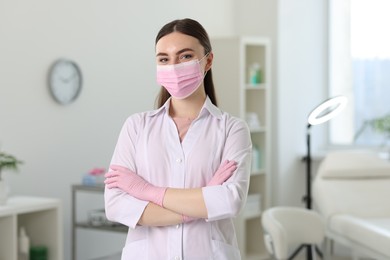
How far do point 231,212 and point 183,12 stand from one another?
379cm

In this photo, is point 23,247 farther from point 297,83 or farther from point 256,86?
point 297,83

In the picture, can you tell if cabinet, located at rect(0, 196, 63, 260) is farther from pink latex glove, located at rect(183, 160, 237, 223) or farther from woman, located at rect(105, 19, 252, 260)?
pink latex glove, located at rect(183, 160, 237, 223)

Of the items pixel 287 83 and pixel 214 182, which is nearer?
pixel 214 182

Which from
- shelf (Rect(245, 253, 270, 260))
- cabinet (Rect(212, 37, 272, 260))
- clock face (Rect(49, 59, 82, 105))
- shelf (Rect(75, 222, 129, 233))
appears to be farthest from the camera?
shelf (Rect(245, 253, 270, 260))

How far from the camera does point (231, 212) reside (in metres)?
1.83

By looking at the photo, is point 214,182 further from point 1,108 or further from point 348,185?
point 348,185

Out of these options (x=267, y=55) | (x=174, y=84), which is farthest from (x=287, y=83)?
(x=174, y=84)

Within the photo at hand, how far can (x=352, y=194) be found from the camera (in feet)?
15.3

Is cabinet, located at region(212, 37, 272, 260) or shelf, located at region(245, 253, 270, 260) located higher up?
cabinet, located at region(212, 37, 272, 260)

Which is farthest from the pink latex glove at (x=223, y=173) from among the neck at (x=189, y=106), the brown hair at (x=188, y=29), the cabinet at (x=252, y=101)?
the cabinet at (x=252, y=101)

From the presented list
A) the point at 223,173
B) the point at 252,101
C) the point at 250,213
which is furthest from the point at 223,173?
the point at 252,101

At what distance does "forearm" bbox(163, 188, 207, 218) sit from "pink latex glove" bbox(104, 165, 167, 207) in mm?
22

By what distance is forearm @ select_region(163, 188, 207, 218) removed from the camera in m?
1.82

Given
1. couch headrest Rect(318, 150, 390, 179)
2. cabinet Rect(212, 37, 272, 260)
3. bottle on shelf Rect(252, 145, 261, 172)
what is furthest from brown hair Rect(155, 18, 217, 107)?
bottle on shelf Rect(252, 145, 261, 172)
